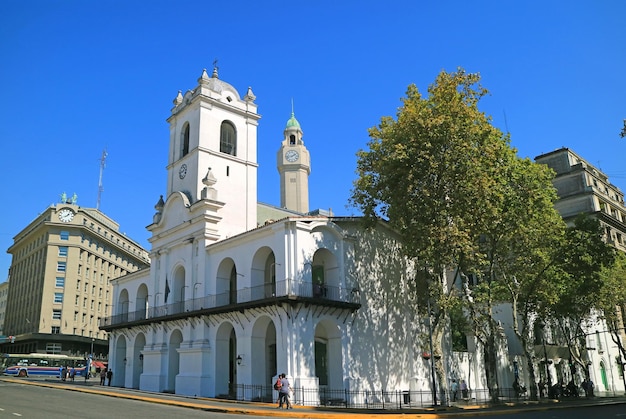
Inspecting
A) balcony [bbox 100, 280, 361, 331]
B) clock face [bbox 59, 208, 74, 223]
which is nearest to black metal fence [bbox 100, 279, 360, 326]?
balcony [bbox 100, 280, 361, 331]

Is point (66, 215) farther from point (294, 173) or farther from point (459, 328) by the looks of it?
point (459, 328)

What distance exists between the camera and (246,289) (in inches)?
1162

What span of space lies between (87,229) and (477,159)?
209 feet

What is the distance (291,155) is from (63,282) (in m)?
37.3

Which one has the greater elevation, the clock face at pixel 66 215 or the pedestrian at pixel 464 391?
the clock face at pixel 66 215

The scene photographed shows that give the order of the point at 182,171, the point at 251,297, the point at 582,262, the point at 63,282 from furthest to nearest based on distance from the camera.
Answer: the point at 63,282
the point at 182,171
the point at 582,262
the point at 251,297

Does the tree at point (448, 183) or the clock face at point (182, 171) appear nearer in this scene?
the tree at point (448, 183)

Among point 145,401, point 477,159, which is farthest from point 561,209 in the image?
point 145,401

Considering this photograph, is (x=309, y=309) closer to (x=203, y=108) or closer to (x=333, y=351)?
(x=333, y=351)

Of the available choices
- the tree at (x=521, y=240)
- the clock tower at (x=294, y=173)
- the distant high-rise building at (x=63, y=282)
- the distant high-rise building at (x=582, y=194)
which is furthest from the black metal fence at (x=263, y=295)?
the distant high-rise building at (x=63, y=282)

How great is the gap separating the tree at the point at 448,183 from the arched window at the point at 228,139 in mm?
14237

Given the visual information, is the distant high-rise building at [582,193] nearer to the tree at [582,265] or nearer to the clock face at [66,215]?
the tree at [582,265]

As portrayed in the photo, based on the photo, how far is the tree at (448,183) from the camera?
2509cm

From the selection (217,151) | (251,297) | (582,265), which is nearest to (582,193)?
(582,265)
